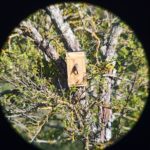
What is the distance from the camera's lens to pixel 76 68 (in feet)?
11.9

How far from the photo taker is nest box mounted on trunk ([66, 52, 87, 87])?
3.61 metres

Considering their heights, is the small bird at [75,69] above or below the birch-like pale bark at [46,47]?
below

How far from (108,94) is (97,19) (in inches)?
21.9

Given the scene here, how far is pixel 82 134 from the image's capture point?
3.72 m

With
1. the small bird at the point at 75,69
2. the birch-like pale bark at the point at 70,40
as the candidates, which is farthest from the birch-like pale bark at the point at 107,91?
the small bird at the point at 75,69

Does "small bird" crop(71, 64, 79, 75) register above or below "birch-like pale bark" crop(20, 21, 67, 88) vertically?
below

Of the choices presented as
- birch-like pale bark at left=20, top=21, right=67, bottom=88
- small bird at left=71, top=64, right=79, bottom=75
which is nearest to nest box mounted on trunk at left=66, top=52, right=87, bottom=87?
small bird at left=71, top=64, right=79, bottom=75

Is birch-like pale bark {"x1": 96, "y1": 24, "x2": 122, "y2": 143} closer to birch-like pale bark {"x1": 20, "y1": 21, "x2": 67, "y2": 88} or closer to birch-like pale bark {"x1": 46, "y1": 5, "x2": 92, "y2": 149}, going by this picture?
birch-like pale bark {"x1": 46, "y1": 5, "x2": 92, "y2": 149}

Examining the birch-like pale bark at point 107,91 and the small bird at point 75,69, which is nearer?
the small bird at point 75,69

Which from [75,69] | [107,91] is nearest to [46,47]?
[75,69]

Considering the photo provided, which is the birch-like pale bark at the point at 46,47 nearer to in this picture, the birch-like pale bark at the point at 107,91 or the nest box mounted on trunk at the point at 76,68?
the nest box mounted on trunk at the point at 76,68

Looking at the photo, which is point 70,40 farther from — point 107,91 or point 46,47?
point 107,91

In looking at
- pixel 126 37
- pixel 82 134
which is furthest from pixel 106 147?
pixel 126 37

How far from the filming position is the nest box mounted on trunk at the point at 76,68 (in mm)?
3607
